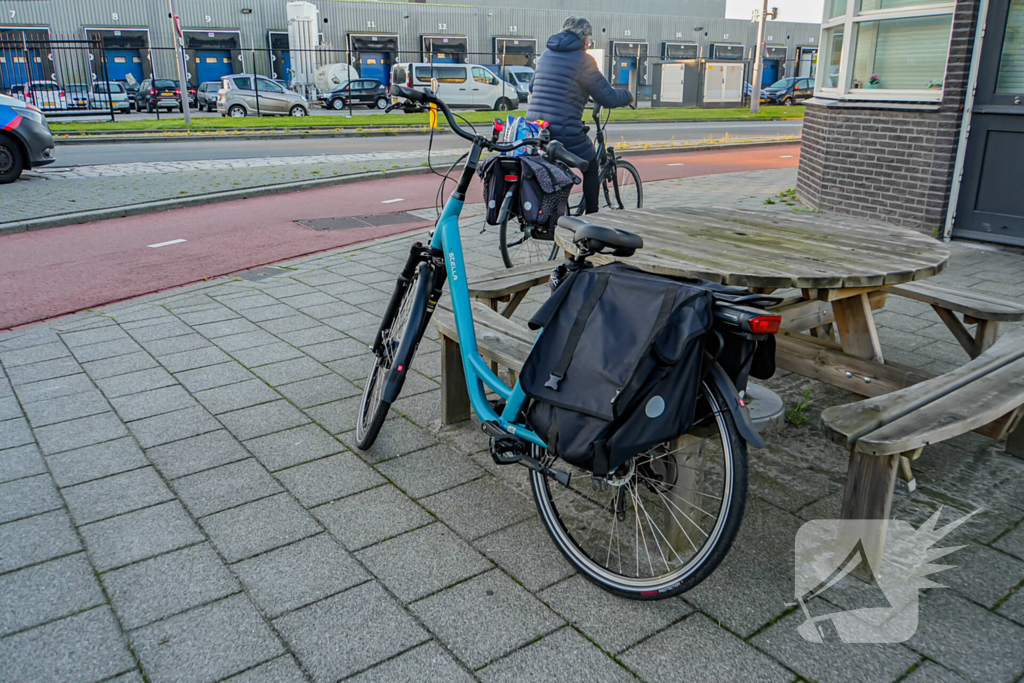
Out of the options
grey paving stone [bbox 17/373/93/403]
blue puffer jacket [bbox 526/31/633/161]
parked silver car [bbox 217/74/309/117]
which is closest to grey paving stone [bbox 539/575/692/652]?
grey paving stone [bbox 17/373/93/403]

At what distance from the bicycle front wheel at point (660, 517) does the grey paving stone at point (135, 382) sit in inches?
100

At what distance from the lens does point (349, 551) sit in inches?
118

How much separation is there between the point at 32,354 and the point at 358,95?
99.4 feet

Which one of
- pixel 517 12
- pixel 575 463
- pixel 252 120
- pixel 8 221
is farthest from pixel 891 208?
pixel 517 12

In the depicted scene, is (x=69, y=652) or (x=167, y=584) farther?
(x=167, y=584)

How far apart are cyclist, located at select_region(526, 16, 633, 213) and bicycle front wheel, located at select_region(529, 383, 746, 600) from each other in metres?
4.62

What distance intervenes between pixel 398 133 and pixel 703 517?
21137 millimetres

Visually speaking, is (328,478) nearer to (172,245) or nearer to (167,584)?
(167,584)

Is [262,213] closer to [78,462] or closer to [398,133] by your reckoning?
[78,462]

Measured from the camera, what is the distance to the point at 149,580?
283cm

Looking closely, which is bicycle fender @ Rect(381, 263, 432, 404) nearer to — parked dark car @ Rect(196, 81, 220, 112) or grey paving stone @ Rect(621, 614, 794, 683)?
grey paving stone @ Rect(621, 614, 794, 683)

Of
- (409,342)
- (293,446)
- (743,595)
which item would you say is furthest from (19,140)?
(743,595)

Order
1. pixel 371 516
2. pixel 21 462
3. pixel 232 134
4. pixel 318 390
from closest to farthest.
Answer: pixel 371 516 → pixel 21 462 → pixel 318 390 → pixel 232 134

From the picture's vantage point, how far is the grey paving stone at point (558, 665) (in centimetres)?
236
